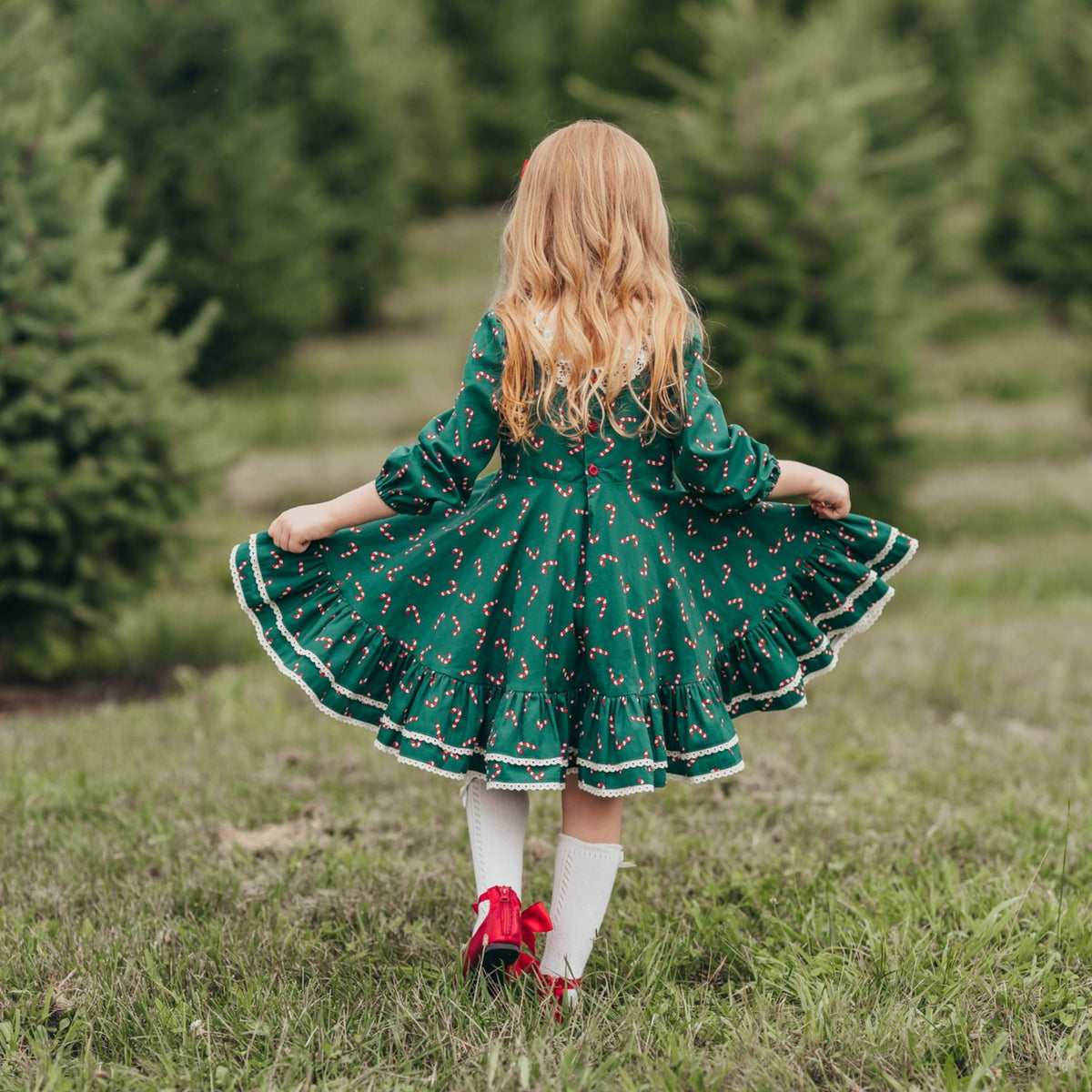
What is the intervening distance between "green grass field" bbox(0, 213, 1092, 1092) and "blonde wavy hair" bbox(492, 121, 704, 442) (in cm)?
131

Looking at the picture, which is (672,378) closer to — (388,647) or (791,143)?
(388,647)

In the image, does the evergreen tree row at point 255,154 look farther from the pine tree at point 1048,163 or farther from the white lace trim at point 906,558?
the white lace trim at point 906,558

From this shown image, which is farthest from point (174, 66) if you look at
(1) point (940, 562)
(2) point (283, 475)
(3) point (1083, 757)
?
(3) point (1083, 757)

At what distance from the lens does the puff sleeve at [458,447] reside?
2.65 m

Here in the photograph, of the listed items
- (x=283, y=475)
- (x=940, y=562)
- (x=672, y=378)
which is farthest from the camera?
(x=283, y=475)

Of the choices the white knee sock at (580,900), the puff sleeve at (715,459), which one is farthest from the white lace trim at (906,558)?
the white knee sock at (580,900)

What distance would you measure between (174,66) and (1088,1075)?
42.2ft

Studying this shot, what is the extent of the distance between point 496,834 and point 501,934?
0.85 ft

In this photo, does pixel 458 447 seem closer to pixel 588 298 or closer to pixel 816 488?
pixel 588 298

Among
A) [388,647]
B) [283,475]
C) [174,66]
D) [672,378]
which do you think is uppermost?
[174,66]

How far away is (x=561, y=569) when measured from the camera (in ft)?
8.73

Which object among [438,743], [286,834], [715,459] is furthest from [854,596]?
[286,834]

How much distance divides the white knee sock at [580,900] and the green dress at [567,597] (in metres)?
0.23

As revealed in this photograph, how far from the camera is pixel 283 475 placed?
1126 cm
